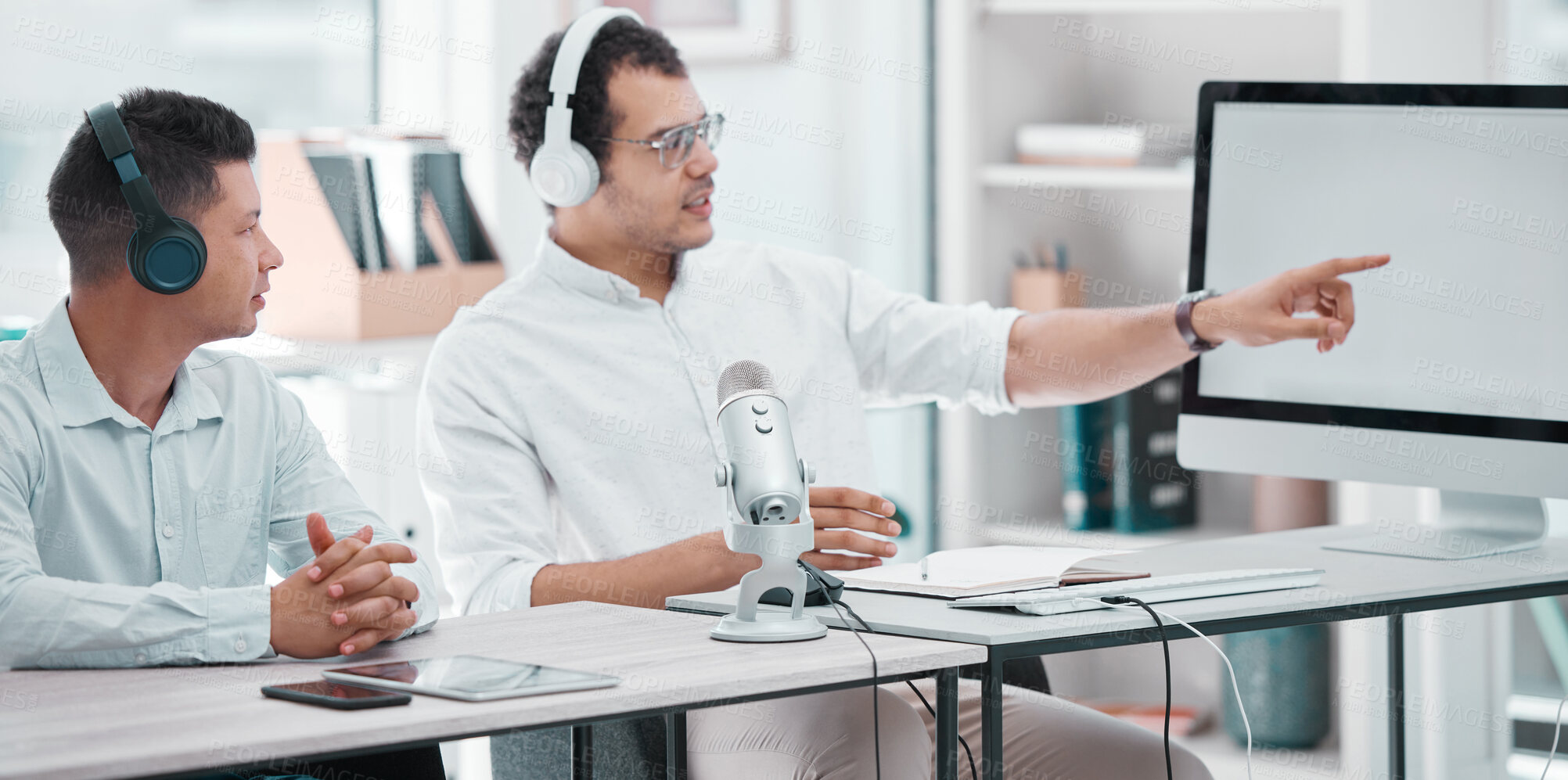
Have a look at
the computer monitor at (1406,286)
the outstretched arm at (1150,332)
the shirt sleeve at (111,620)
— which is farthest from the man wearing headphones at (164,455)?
the computer monitor at (1406,286)

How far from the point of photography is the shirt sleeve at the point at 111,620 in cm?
117

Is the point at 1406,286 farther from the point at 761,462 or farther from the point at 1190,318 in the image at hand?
the point at 761,462

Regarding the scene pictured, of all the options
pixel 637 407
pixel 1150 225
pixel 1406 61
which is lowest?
pixel 637 407

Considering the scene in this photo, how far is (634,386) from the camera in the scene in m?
1.92

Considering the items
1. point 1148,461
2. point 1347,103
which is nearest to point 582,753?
point 1347,103

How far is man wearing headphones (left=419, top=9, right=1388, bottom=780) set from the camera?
1.69 metres

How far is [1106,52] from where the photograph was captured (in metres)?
3.09

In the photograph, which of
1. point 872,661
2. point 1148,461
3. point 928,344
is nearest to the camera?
point 872,661

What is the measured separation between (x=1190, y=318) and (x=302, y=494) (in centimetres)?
106

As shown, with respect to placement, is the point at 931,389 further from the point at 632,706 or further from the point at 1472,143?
the point at 632,706

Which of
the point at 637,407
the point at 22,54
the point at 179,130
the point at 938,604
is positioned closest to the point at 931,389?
the point at 637,407

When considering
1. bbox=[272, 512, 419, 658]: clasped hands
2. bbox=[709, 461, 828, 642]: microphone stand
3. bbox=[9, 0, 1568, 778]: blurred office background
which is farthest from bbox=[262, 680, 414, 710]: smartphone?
bbox=[9, 0, 1568, 778]: blurred office background

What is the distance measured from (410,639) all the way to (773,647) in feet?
1.09

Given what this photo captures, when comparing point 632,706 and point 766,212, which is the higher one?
point 766,212
